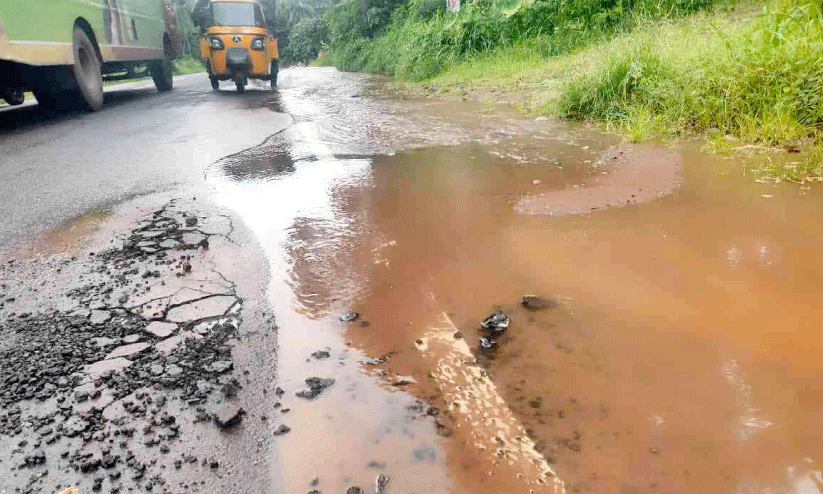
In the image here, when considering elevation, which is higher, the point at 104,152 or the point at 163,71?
the point at 163,71

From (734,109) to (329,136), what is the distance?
11.7ft

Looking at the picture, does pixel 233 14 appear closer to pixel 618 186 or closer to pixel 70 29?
pixel 70 29

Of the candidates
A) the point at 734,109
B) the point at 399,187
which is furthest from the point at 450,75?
the point at 399,187

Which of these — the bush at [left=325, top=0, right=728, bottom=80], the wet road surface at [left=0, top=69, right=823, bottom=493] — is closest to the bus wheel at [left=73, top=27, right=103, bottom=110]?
the wet road surface at [left=0, top=69, right=823, bottom=493]

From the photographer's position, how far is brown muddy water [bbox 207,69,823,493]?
1400 mm

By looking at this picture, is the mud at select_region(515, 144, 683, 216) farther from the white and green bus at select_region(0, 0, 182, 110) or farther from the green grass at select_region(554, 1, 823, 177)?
the white and green bus at select_region(0, 0, 182, 110)

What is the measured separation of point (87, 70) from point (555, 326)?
892cm

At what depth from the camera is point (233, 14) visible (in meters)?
11.4

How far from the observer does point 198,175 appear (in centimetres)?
431

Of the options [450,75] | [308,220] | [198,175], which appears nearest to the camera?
[308,220]

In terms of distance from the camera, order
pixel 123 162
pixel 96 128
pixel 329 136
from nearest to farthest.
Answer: pixel 123 162, pixel 329 136, pixel 96 128

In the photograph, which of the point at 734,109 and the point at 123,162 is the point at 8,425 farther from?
the point at 734,109

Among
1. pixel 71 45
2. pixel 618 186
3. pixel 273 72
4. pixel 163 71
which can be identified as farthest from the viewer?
pixel 163 71

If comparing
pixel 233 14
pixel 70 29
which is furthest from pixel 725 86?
pixel 233 14
